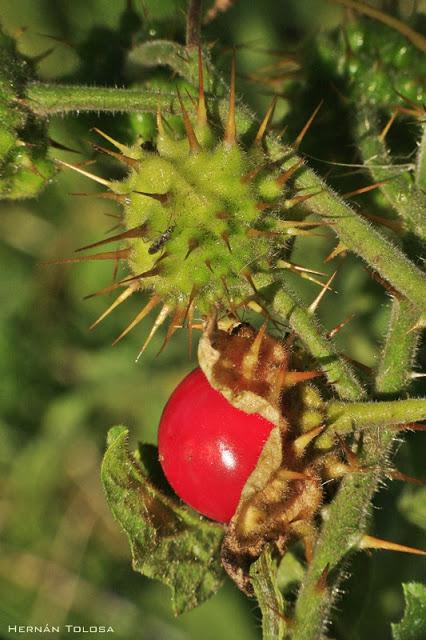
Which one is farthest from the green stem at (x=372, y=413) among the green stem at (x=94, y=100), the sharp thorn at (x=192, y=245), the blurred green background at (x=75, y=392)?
the blurred green background at (x=75, y=392)

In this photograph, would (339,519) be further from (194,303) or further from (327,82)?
(327,82)

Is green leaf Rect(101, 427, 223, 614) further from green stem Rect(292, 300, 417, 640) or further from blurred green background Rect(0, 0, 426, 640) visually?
blurred green background Rect(0, 0, 426, 640)

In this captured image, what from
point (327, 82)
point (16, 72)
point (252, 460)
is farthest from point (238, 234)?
point (327, 82)

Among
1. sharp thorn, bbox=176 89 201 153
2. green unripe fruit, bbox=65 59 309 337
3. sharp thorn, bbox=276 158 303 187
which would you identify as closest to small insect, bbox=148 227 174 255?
green unripe fruit, bbox=65 59 309 337

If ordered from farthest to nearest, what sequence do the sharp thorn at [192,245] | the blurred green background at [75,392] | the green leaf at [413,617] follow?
the blurred green background at [75,392], the green leaf at [413,617], the sharp thorn at [192,245]

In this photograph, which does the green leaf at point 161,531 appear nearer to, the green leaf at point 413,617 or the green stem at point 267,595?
the green stem at point 267,595
